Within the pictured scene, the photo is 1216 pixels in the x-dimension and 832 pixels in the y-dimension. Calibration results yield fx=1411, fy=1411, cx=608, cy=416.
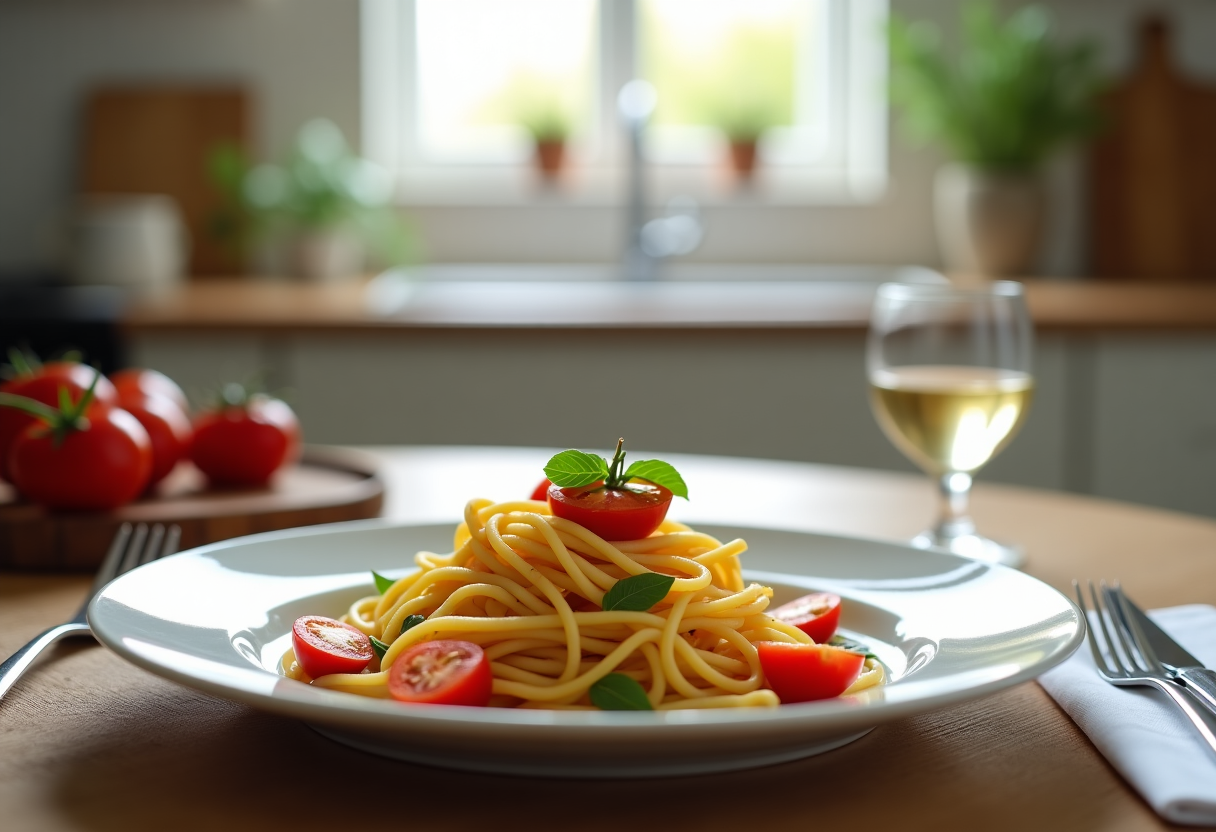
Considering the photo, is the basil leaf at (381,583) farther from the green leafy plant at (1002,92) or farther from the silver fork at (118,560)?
the green leafy plant at (1002,92)

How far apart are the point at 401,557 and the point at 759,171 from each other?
2728 millimetres

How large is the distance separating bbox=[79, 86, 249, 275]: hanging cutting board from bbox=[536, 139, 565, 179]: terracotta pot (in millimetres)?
708

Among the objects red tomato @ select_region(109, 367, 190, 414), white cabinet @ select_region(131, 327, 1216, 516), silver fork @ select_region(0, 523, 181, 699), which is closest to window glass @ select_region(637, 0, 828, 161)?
white cabinet @ select_region(131, 327, 1216, 516)

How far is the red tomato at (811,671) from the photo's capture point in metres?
0.66

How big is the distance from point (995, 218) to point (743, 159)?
650 mm

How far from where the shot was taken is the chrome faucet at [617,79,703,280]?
314 centimetres

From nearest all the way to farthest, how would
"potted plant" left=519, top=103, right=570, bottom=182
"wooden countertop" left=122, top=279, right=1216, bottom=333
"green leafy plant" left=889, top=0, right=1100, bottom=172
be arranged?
"wooden countertop" left=122, top=279, right=1216, bottom=333 < "green leafy plant" left=889, top=0, right=1100, bottom=172 < "potted plant" left=519, top=103, right=570, bottom=182

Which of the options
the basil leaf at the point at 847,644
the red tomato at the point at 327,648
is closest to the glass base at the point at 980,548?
the basil leaf at the point at 847,644

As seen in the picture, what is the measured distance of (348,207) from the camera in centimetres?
318

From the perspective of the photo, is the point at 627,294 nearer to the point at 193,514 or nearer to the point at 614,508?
the point at 193,514

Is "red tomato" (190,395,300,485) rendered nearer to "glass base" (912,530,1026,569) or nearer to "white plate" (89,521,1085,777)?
"white plate" (89,521,1085,777)

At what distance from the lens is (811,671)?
664 millimetres

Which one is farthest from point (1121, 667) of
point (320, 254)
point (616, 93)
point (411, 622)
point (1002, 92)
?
point (616, 93)

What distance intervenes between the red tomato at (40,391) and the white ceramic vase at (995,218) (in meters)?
2.36
